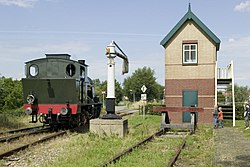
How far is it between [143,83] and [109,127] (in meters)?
58.6

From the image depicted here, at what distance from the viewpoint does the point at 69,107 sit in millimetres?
16844

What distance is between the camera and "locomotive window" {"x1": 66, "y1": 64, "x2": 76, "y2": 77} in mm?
17578

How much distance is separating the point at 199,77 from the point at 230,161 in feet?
49.1

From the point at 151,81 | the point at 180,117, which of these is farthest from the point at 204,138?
the point at 151,81

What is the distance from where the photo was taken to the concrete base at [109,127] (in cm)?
1473

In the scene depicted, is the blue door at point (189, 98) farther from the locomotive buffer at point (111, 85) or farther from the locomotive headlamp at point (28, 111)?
the locomotive headlamp at point (28, 111)

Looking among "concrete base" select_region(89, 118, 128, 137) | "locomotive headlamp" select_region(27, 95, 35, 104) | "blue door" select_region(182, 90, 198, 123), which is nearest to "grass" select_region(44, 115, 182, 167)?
"concrete base" select_region(89, 118, 128, 137)

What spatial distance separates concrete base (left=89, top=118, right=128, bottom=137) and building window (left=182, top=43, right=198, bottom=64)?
10269 millimetres

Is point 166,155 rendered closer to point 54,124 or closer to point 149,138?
point 149,138

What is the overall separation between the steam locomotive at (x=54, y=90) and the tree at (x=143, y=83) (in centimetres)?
5535

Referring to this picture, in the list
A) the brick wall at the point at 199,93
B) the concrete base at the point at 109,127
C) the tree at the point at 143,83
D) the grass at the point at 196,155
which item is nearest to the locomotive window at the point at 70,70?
the concrete base at the point at 109,127

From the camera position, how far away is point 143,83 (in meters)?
73.2

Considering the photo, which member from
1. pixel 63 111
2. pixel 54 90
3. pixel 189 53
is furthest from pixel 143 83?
pixel 63 111

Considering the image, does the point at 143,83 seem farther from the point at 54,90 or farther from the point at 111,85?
the point at 111,85
